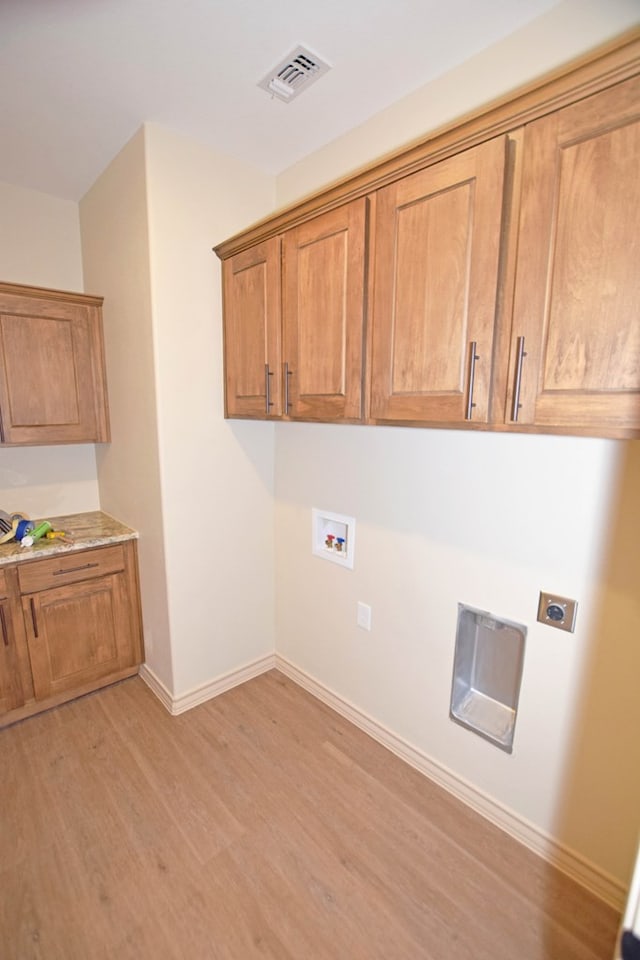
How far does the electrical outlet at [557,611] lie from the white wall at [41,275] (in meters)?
2.75

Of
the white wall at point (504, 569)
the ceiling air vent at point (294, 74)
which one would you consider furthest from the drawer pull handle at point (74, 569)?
the ceiling air vent at point (294, 74)

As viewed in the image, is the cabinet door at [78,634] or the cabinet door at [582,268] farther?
the cabinet door at [78,634]

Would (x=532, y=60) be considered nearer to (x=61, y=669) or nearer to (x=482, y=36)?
(x=482, y=36)

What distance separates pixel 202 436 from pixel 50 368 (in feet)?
3.31

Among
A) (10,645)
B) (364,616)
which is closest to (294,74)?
(364,616)

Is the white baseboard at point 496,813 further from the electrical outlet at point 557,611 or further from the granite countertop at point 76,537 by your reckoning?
the granite countertop at point 76,537

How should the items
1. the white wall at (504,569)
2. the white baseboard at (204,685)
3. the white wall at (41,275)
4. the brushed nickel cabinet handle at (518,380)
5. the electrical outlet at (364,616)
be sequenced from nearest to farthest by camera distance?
1. the brushed nickel cabinet handle at (518,380)
2. the white wall at (504,569)
3. the electrical outlet at (364,616)
4. the white baseboard at (204,685)
5. the white wall at (41,275)

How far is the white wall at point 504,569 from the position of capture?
1.32 metres

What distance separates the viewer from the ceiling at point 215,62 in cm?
134

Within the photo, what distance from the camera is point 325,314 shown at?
Result: 1.62m

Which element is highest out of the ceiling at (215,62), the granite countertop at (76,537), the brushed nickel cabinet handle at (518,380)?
the ceiling at (215,62)

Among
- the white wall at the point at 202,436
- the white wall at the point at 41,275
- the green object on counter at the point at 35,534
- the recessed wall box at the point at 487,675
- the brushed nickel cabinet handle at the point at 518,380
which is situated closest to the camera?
the brushed nickel cabinet handle at the point at 518,380

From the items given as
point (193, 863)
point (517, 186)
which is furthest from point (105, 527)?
point (517, 186)

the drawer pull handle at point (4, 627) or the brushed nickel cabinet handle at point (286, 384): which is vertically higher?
the brushed nickel cabinet handle at point (286, 384)
